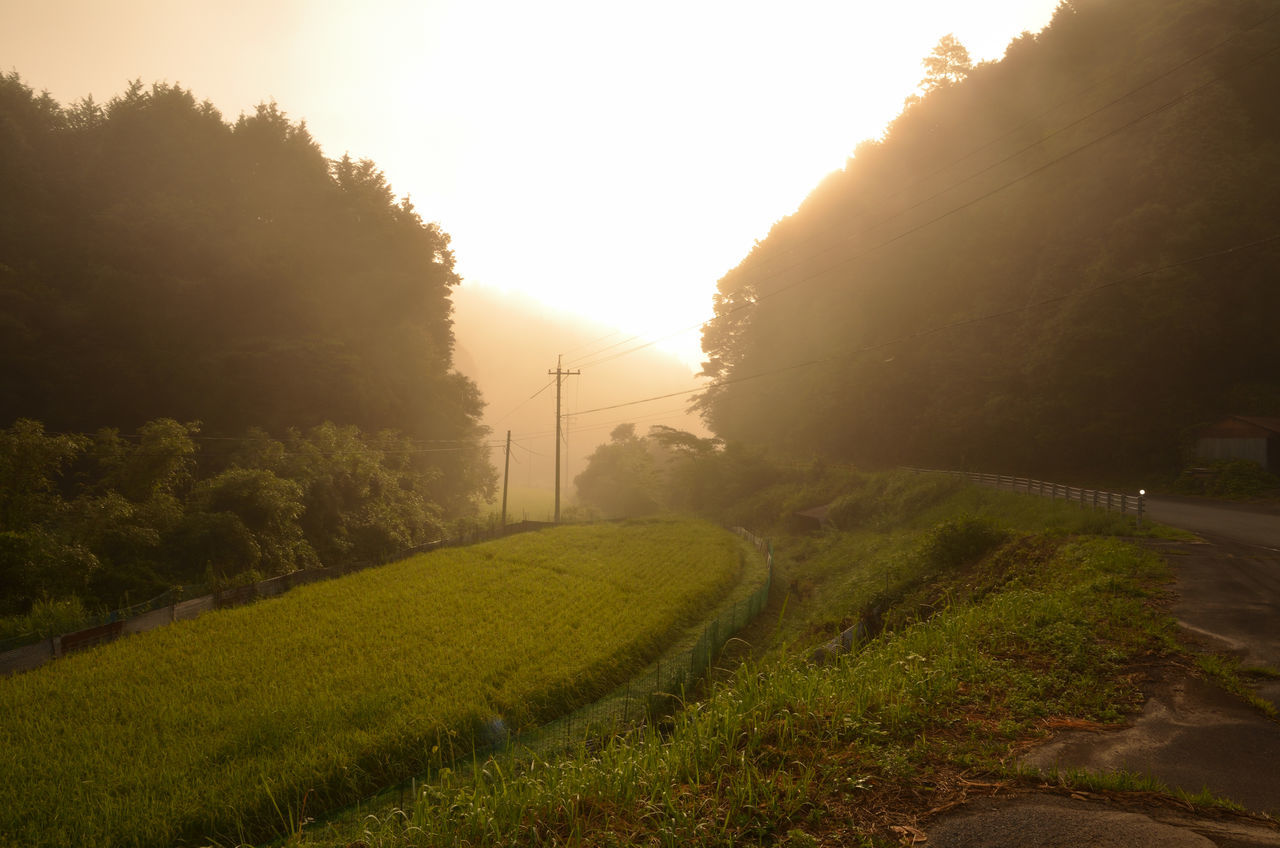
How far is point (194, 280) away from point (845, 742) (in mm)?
34535

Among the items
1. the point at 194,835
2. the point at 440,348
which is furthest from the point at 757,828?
the point at 440,348

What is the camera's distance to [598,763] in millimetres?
5766

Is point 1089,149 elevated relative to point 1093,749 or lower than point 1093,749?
elevated

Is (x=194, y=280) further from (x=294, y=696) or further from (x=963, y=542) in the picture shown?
(x=963, y=542)

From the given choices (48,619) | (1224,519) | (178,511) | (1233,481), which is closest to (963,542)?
(1224,519)

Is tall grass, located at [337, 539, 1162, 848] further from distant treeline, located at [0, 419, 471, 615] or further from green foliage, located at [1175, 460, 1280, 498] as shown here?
green foliage, located at [1175, 460, 1280, 498]

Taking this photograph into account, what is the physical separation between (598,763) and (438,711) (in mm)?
6580

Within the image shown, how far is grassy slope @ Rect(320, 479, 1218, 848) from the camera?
457cm

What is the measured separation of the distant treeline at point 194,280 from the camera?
27.4 metres

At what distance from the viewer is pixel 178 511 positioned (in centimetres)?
2122

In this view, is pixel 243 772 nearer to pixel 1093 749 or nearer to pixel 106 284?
pixel 1093 749

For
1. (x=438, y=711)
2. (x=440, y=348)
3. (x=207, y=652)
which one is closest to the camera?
(x=438, y=711)

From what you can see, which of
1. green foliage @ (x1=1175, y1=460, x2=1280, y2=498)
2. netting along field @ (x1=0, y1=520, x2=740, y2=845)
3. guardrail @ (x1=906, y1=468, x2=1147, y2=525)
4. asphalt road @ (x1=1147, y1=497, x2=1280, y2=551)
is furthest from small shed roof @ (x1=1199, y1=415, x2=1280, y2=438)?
netting along field @ (x1=0, y1=520, x2=740, y2=845)

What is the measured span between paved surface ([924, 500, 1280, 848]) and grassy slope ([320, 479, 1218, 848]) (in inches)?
12.2
